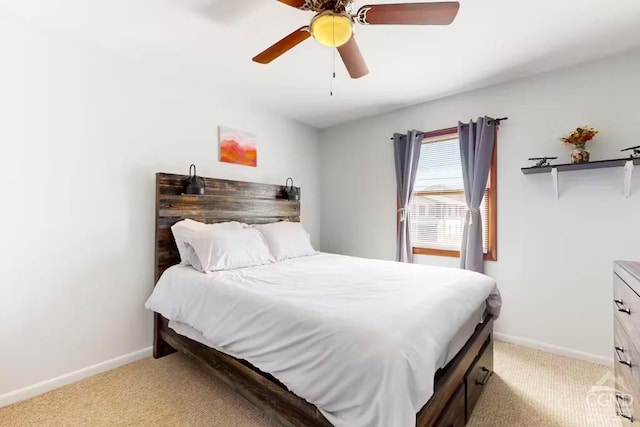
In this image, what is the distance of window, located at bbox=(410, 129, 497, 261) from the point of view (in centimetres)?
301

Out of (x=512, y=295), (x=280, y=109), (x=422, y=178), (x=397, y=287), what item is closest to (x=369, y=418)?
(x=397, y=287)

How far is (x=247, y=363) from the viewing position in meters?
1.68

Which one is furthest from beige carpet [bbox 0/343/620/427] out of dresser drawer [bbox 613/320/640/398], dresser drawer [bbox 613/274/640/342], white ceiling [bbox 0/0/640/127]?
white ceiling [bbox 0/0/640/127]

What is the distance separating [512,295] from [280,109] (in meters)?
3.36

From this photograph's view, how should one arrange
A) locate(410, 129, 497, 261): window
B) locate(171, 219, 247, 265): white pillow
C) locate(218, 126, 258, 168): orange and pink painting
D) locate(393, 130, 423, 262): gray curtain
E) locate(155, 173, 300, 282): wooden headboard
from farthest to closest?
locate(393, 130, 423, 262): gray curtain
locate(218, 126, 258, 168): orange and pink painting
locate(410, 129, 497, 261): window
locate(155, 173, 300, 282): wooden headboard
locate(171, 219, 247, 265): white pillow

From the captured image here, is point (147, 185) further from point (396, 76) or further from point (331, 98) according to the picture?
point (396, 76)

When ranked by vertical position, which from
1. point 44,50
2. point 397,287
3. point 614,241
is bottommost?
point 397,287

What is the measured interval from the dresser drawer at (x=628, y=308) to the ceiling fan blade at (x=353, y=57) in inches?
74.1

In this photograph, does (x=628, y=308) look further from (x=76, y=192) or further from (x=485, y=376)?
(x=76, y=192)

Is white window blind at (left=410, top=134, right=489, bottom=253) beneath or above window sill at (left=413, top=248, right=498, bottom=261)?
above

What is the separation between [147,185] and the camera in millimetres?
2586

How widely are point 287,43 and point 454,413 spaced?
2.26 metres

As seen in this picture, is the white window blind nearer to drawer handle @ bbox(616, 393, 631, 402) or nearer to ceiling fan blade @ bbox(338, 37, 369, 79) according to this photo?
drawer handle @ bbox(616, 393, 631, 402)

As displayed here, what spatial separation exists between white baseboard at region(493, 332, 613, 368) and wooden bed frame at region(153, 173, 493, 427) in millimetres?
858
